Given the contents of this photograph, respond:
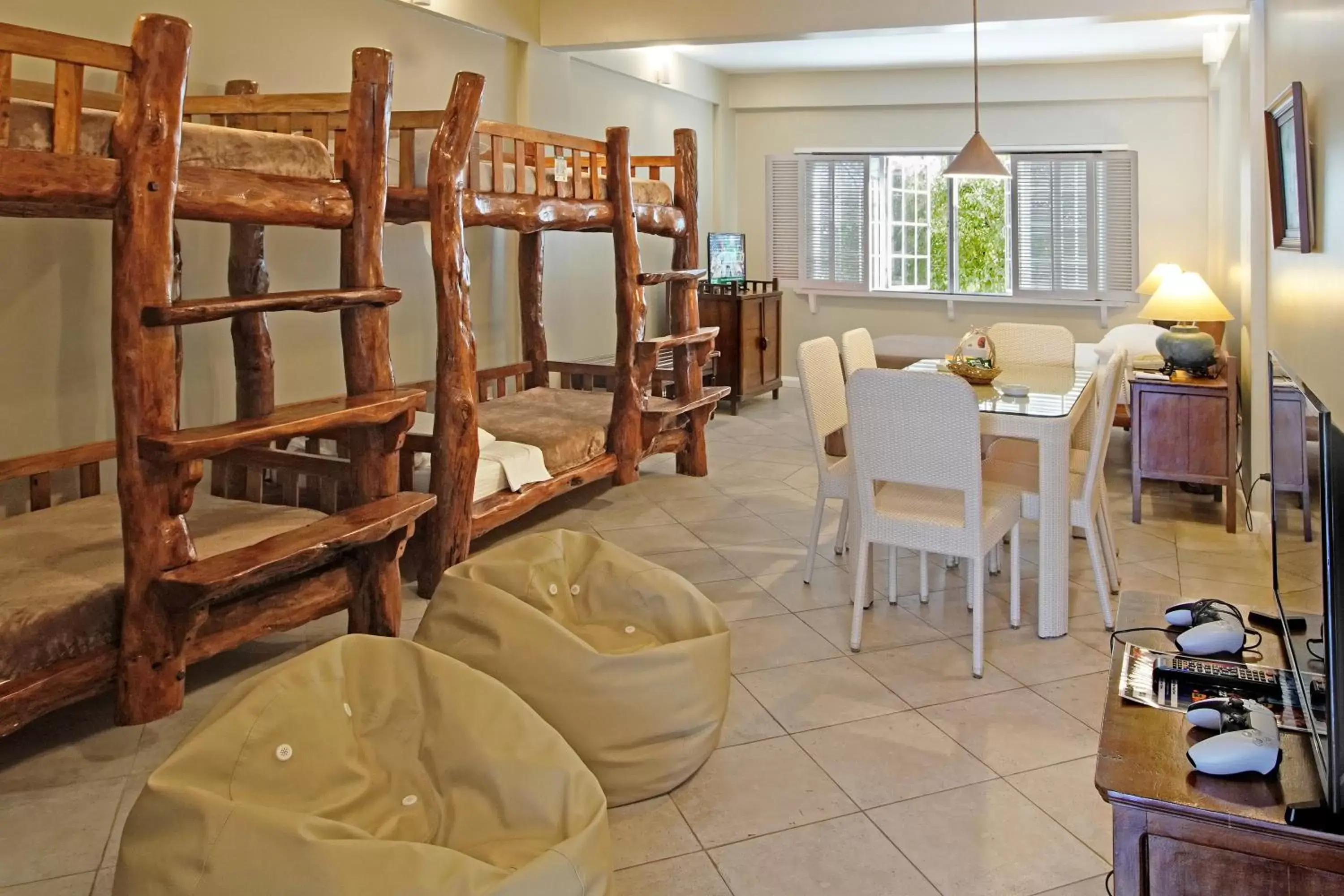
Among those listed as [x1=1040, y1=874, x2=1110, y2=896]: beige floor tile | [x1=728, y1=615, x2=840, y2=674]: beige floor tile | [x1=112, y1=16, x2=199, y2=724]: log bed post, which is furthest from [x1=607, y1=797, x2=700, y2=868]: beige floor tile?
[x1=112, y1=16, x2=199, y2=724]: log bed post

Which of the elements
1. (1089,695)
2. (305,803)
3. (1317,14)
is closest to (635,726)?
(305,803)

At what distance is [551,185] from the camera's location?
5441 millimetres

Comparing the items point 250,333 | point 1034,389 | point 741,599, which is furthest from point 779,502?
point 250,333

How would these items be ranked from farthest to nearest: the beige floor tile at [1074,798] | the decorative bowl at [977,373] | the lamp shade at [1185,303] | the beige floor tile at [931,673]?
the lamp shade at [1185,303]
the decorative bowl at [977,373]
the beige floor tile at [931,673]
the beige floor tile at [1074,798]

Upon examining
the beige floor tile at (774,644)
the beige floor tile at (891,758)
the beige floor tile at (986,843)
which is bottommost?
the beige floor tile at (986,843)

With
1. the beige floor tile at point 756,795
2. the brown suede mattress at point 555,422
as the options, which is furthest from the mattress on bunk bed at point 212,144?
the beige floor tile at point 756,795

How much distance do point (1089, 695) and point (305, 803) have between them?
2298 mm

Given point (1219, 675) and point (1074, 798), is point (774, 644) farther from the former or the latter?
point (1219, 675)

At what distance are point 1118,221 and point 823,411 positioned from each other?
5.29 meters

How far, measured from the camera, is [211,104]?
13.8 feet

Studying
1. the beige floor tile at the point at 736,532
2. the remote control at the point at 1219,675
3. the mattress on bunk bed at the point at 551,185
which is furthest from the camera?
the beige floor tile at the point at 736,532

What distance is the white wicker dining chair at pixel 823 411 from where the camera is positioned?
4203 millimetres

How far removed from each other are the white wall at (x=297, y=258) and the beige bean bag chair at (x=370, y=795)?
2475 mm

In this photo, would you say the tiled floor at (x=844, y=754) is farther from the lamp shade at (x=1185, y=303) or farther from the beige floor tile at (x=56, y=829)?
the lamp shade at (x=1185, y=303)
